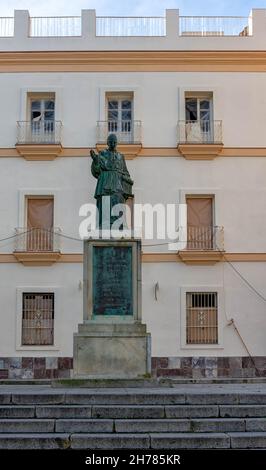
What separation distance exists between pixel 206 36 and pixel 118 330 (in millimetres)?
14941

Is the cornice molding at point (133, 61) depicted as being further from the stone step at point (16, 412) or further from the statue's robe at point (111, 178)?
the stone step at point (16, 412)

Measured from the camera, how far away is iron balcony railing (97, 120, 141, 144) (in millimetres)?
25600

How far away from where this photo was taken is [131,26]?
86.1 feet

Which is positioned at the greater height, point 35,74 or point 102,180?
point 35,74

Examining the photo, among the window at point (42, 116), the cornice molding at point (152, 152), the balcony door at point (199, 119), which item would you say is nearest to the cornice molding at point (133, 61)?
the window at point (42, 116)

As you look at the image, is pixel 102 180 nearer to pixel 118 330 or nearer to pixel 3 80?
pixel 118 330

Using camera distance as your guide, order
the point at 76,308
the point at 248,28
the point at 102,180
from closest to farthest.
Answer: the point at 102,180
the point at 76,308
the point at 248,28

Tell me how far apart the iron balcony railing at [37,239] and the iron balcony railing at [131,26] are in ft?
24.9

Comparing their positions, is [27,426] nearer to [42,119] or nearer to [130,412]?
[130,412]

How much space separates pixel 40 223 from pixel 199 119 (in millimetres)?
6935

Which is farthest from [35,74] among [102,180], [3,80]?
[102,180]

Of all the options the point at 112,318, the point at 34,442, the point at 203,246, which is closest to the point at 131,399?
the point at 34,442

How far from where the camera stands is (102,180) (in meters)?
15.4

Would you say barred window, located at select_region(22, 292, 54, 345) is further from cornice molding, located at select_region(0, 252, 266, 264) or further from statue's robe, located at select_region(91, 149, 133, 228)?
statue's robe, located at select_region(91, 149, 133, 228)
